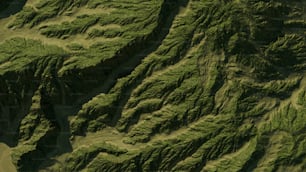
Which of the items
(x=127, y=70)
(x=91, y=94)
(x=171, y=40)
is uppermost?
(x=171, y=40)

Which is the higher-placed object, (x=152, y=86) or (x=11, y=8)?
(x=11, y=8)

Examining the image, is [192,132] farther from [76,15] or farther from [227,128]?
[76,15]

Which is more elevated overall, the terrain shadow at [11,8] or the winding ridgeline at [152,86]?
the terrain shadow at [11,8]

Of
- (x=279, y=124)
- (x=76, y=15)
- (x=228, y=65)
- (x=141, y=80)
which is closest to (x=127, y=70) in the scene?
(x=141, y=80)

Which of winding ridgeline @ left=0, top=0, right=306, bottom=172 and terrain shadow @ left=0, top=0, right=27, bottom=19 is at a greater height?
terrain shadow @ left=0, top=0, right=27, bottom=19

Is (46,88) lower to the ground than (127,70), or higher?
lower
